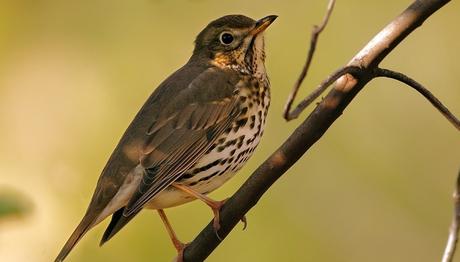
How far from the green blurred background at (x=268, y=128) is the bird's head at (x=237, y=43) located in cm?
91

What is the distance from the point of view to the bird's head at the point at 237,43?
516 centimetres

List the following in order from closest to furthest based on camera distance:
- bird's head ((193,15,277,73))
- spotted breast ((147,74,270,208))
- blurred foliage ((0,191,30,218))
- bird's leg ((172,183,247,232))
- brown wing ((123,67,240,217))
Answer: blurred foliage ((0,191,30,218)), bird's leg ((172,183,247,232)), brown wing ((123,67,240,217)), spotted breast ((147,74,270,208)), bird's head ((193,15,277,73))

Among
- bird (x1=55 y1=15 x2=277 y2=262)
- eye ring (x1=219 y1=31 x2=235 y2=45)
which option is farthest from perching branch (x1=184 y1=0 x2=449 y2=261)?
eye ring (x1=219 y1=31 x2=235 y2=45)

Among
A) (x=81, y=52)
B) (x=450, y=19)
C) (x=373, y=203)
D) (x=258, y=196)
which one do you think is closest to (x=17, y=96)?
(x=81, y=52)

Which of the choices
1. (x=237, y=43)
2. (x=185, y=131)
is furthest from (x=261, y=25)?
(x=185, y=131)

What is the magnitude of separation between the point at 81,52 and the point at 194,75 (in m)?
1.79

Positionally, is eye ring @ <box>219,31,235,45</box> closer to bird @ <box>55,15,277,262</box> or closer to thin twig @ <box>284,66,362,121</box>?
bird @ <box>55,15,277,262</box>

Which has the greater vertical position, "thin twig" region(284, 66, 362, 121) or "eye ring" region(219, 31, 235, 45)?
"thin twig" region(284, 66, 362, 121)

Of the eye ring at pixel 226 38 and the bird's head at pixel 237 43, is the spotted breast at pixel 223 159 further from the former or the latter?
the eye ring at pixel 226 38

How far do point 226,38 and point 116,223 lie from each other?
1.34 meters

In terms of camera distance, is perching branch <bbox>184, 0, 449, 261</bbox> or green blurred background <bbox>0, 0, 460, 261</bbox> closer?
perching branch <bbox>184, 0, 449, 261</bbox>

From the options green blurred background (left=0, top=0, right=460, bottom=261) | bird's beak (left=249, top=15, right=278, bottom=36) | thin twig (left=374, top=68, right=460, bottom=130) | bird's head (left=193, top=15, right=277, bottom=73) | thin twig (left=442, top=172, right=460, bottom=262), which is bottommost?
green blurred background (left=0, top=0, right=460, bottom=261)

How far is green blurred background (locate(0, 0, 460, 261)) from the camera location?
5.82 meters

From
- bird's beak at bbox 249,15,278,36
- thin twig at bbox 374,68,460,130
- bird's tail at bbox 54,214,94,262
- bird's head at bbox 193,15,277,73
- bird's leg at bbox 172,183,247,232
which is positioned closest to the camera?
thin twig at bbox 374,68,460,130
